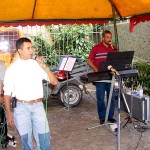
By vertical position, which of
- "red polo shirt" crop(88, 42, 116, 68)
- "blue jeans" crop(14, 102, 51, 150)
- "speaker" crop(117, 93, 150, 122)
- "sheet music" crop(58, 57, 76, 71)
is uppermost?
"red polo shirt" crop(88, 42, 116, 68)

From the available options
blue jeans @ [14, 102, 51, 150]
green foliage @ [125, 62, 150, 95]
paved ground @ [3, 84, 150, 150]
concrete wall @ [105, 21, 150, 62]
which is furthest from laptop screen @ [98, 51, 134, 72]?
concrete wall @ [105, 21, 150, 62]

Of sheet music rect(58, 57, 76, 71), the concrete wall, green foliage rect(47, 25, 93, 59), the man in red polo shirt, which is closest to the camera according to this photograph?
the man in red polo shirt

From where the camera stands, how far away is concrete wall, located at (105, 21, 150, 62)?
1065 cm

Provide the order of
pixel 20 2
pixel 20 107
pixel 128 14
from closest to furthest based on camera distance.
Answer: pixel 20 107 → pixel 20 2 → pixel 128 14

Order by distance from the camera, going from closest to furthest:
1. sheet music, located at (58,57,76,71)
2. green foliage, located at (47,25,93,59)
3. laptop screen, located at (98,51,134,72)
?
laptop screen, located at (98,51,134,72) < sheet music, located at (58,57,76,71) < green foliage, located at (47,25,93,59)

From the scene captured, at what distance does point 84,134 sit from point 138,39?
6372 millimetres

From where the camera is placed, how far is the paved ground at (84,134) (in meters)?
5.14

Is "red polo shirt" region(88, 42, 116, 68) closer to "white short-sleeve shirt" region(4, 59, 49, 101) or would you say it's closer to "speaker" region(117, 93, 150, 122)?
"speaker" region(117, 93, 150, 122)

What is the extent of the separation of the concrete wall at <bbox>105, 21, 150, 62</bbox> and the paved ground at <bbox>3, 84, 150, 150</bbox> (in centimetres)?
414

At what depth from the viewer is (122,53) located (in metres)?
4.95

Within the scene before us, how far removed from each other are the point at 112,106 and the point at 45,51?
610 cm

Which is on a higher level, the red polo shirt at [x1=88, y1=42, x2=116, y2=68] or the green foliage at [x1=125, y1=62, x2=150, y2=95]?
the red polo shirt at [x1=88, y1=42, x2=116, y2=68]

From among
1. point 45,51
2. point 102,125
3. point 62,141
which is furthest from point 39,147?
point 45,51

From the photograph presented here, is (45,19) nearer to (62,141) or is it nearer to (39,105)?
(62,141)
